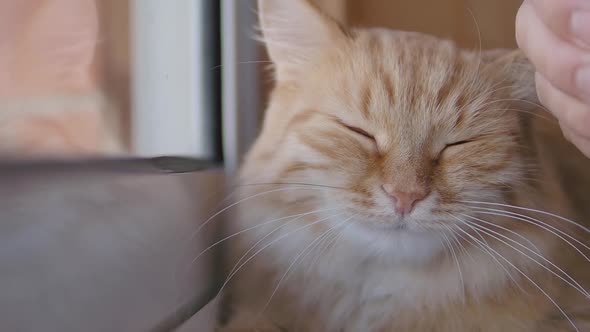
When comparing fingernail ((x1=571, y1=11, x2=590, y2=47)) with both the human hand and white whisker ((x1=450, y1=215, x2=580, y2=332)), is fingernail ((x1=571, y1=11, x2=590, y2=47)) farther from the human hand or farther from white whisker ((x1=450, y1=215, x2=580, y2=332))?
white whisker ((x1=450, y1=215, x2=580, y2=332))

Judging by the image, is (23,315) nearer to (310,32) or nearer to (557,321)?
(310,32)

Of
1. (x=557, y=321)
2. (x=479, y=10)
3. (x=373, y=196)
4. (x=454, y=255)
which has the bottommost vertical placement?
(x=557, y=321)

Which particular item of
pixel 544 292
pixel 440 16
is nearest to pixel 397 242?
pixel 544 292

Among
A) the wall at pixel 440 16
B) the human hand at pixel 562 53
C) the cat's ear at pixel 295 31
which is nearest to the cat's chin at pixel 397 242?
the human hand at pixel 562 53

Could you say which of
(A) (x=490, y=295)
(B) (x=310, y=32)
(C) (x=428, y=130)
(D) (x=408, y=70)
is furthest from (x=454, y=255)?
(B) (x=310, y=32)

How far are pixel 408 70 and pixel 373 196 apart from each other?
0.24m

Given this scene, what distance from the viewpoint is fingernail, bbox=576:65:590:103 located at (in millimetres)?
628

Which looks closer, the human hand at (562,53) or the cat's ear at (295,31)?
the human hand at (562,53)

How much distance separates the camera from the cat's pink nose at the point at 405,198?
30.8 inches

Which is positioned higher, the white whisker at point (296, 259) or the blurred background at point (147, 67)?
the blurred background at point (147, 67)

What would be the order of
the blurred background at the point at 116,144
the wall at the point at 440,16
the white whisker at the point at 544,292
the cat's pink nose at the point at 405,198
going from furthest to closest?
the wall at the point at 440,16, the white whisker at the point at 544,292, the cat's pink nose at the point at 405,198, the blurred background at the point at 116,144

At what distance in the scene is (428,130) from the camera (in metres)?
0.85

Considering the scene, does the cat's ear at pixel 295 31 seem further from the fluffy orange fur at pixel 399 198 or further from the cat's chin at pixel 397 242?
the cat's chin at pixel 397 242

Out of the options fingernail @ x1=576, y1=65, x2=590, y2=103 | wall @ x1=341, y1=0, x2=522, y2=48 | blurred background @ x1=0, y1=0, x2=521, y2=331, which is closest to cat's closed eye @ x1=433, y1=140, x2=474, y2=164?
fingernail @ x1=576, y1=65, x2=590, y2=103
